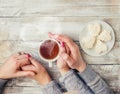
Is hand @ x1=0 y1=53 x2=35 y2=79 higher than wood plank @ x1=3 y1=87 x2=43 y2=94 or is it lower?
higher

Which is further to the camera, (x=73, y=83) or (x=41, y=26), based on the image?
(x=41, y=26)

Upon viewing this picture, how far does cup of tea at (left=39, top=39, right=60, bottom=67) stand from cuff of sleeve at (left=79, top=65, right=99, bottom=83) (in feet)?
0.41

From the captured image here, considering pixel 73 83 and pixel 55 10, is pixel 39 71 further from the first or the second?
A: pixel 55 10

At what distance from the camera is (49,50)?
148 centimetres

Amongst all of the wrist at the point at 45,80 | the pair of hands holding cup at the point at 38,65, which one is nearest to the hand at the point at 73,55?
the pair of hands holding cup at the point at 38,65

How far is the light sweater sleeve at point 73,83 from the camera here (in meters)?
1.46

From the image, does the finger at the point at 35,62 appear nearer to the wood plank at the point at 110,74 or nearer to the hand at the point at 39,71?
the hand at the point at 39,71

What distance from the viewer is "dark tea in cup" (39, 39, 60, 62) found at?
4.83 ft

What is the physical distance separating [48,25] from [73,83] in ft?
0.88

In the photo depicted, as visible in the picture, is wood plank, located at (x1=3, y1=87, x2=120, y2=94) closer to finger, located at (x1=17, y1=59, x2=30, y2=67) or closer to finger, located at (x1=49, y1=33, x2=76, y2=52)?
finger, located at (x1=17, y1=59, x2=30, y2=67)

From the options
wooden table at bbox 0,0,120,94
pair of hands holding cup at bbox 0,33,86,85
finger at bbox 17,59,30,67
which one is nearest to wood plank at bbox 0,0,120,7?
wooden table at bbox 0,0,120,94

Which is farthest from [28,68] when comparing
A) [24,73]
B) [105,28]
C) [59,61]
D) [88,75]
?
[105,28]

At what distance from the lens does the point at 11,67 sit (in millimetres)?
1487

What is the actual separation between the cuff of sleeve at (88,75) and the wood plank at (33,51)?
54 mm
